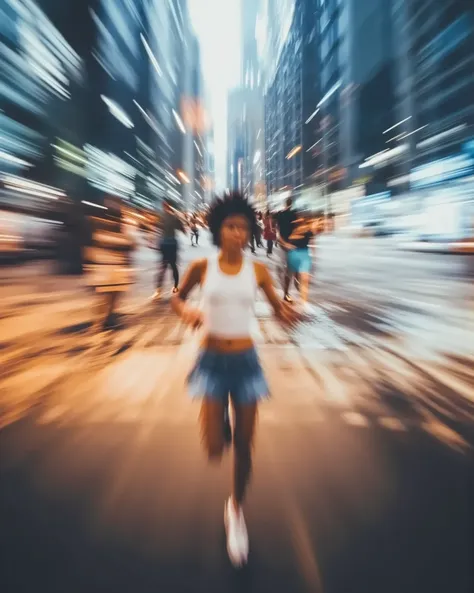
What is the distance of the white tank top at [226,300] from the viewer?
8.54 feet

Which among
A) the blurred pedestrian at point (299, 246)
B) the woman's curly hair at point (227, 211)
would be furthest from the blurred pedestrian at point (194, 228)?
the woman's curly hair at point (227, 211)

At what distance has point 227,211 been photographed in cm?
277

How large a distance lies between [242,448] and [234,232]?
3.61ft

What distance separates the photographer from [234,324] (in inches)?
103

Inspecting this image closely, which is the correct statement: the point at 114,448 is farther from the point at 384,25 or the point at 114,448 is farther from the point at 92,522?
the point at 384,25

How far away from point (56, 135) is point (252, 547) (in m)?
14.1

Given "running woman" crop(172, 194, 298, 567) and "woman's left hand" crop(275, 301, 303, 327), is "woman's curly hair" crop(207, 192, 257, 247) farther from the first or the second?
"woman's left hand" crop(275, 301, 303, 327)

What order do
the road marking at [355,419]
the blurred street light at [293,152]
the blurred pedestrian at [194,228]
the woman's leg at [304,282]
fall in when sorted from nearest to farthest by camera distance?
the road marking at [355,419]
the woman's leg at [304,282]
the blurred pedestrian at [194,228]
the blurred street light at [293,152]

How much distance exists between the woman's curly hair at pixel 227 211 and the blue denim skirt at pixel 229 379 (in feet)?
2.16

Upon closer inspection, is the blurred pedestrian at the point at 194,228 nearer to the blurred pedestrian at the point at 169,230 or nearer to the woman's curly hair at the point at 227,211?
the blurred pedestrian at the point at 169,230

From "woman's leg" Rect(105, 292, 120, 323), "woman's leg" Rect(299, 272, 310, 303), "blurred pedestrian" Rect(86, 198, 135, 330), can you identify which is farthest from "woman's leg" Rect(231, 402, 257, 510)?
"woman's leg" Rect(299, 272, 310, 303)

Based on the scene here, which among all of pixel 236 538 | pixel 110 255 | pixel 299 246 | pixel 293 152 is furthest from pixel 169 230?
pixel 293 152

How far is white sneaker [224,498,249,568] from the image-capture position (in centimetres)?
246

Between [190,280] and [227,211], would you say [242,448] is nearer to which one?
[190,280]
